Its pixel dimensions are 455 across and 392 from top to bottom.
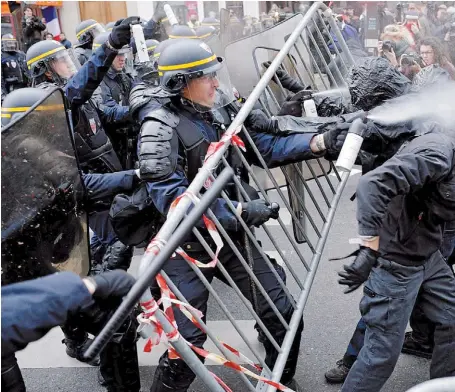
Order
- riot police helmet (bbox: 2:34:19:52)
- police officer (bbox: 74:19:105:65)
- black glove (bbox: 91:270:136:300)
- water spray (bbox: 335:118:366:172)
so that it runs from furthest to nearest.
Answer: riot police helmet (bbox: 2:34:19:52), police officer (bbox: 74:19:105:65), water spray (bbox: 335:118:366:172), black glove (bbox: 91:270:136:300)

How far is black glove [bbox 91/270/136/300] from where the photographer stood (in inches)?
69.9

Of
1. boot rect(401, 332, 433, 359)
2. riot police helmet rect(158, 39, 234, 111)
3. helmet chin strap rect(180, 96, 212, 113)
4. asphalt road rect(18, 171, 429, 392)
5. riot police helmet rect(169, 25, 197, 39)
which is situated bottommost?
asphalt road rect(18, 171, 429, 392)

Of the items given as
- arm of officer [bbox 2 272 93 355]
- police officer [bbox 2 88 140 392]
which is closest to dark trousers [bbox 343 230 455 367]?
police officer [bbox 2 88 140 392]

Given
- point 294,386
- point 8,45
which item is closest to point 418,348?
point 294,386

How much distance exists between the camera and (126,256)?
12.7ft

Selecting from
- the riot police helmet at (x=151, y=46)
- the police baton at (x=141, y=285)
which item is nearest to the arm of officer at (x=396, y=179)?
the police baton at (x=141, y=285)

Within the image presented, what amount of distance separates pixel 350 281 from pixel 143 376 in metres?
1.74

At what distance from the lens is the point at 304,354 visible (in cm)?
379

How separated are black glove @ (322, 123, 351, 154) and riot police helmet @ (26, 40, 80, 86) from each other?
2283mm

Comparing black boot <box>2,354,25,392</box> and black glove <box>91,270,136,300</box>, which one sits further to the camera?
black boot <box>2,354,25,392</box>

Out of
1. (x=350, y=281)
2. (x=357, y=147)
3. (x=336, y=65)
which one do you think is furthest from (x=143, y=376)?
(x=336, y=65)

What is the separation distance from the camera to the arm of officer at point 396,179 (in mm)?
2391

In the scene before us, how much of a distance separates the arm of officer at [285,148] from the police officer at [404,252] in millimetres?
666

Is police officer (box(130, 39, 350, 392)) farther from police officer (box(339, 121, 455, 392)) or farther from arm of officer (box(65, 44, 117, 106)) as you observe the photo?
arm of officer (box(65, 44, 117, 106))
